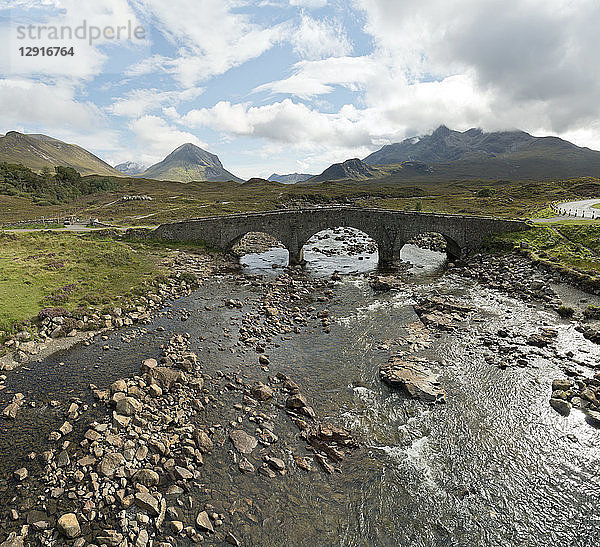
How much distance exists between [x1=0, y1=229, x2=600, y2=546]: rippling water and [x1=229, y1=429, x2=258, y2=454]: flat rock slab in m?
0.61

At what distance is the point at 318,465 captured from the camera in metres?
15.0

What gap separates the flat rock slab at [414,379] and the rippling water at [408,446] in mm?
612

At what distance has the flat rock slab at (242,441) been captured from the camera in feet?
51.1

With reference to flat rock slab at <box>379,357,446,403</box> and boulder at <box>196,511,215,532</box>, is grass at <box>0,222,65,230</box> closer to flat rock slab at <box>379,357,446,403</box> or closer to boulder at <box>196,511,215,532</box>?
flat rock slab at <box>379,357,446,403</box>

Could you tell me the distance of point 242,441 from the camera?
1595cm

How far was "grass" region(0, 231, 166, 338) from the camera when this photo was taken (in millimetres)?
28406

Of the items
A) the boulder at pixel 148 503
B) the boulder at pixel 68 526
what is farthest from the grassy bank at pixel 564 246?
the boulder at pixel 68 526

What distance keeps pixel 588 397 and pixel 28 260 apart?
50.7 metres

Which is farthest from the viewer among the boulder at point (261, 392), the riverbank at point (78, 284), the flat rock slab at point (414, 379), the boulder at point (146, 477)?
the riverbank at point (78, 284)

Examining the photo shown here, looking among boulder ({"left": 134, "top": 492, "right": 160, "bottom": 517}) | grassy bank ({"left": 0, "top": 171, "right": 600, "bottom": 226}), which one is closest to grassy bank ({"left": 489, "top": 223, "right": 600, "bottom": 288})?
grassy bank ({"left": 0, "top": 171, "right": 600, "bottom": 226})

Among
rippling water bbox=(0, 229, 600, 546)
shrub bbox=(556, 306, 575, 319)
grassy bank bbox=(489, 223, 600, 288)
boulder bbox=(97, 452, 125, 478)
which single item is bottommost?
rippling water bbox=(0, 229, 600, 546)

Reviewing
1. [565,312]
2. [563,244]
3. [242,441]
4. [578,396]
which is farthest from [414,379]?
[563,244]

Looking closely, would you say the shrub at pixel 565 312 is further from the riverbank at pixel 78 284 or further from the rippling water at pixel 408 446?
the riverbank at pixel 78 284

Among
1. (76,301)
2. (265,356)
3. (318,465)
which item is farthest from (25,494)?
(76,301)
